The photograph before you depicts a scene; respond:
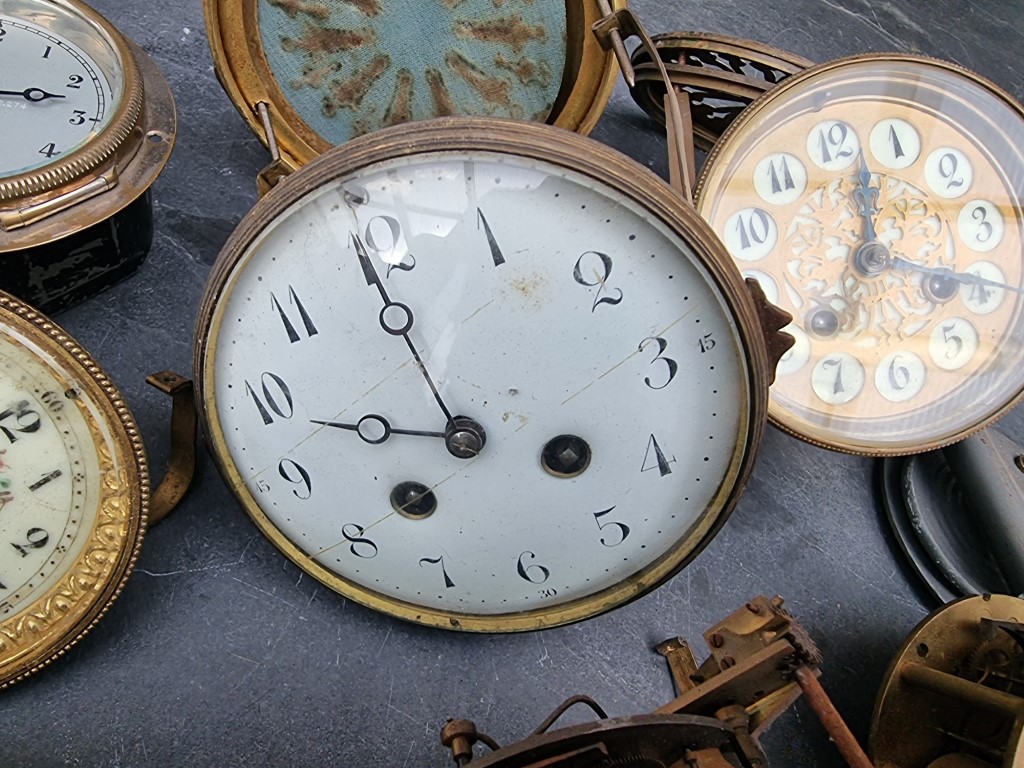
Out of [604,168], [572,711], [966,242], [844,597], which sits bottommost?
[572,711]

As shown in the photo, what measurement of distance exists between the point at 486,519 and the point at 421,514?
0.28 feet

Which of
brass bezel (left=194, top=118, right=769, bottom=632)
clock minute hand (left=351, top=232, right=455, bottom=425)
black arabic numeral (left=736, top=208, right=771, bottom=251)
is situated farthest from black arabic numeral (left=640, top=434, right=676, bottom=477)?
black arabic numeral (left=736, top=208, right=771, bottom=251)

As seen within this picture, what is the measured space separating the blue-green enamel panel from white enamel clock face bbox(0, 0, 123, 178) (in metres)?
0.26

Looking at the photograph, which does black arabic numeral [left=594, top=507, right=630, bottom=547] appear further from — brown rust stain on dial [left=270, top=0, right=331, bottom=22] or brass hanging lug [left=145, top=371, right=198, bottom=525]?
brown rust stain on dial [left=270, top=0, right=331, bottom=22]

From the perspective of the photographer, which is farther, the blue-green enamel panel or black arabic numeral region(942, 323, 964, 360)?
black arabic numeral region(942, 323, 964, 360)

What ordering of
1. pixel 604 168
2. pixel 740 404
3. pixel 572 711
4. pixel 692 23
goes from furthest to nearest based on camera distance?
pixel 692 23 < pixel 572 711 < pixel 740 404 < pixel 604 168

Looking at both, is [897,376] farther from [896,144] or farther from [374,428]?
[374,428]

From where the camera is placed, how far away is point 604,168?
3.18 ft

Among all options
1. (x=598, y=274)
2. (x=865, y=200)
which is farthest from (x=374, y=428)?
(x=865, y=200)

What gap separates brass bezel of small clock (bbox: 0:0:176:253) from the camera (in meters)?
1.20

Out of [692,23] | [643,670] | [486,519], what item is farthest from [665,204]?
[692,23]

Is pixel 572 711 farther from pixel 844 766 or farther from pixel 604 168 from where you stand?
pixel 604 168

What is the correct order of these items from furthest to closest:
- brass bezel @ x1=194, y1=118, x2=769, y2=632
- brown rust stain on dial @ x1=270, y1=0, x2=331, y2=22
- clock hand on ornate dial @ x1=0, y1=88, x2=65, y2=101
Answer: brown rust stain on dial @ x1=270, y1=0, x2=331, y2=22 → clock hand on ornate dial @ x1=0, y1=88, x2=65, y2=101 → brass bezel @ x1=194, y1=118, x2=769, y2=632

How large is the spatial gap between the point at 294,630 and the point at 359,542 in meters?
0.23
